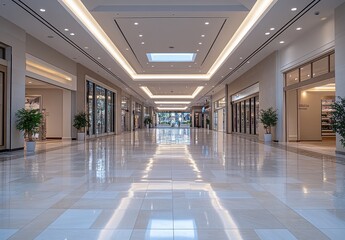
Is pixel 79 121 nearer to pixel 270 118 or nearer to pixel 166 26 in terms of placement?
pixel 166 26

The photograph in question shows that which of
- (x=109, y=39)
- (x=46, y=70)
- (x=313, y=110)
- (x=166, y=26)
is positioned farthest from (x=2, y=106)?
(x=313, y=110)

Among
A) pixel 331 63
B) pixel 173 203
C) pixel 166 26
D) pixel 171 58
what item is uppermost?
pixel 171 58

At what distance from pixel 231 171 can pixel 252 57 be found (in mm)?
10695

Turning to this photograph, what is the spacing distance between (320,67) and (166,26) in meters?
5.97

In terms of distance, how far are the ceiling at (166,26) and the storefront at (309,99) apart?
1448 millimetres

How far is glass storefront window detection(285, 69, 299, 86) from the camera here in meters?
13.5

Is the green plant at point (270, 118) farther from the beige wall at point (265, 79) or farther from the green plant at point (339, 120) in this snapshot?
the green plant at point (339, 120)

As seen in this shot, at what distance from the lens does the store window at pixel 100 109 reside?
20.1m

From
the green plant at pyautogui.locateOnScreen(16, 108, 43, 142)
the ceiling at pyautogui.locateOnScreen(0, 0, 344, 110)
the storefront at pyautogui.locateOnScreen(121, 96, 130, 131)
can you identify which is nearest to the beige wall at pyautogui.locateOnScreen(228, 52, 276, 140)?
the ceiling at pyautogui.locateOnScreen(0, 0, 344, 110)

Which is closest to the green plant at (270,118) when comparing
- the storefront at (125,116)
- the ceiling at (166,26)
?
the ceiling at (166,26)

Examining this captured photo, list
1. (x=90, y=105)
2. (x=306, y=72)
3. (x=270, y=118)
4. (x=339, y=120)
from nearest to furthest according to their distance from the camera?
(x=339, y=120) < (x=306, y=72) < (x=270, y=118) < (x=90, y=105)

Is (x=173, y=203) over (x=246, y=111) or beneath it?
beneath

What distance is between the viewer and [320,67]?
1132 cm

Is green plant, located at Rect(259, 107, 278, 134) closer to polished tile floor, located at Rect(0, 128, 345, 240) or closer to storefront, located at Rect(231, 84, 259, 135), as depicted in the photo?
storefront, located at Rect(231, 84, 259, 135)
